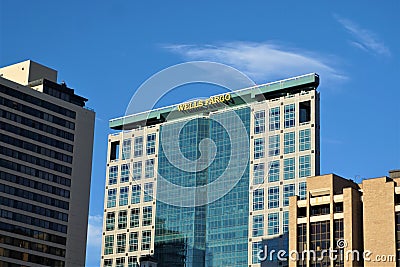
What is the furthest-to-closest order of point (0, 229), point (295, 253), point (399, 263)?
1. point (0, 229)
2. point (295, 253)
3. point (399, 263)

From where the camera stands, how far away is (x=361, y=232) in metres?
136

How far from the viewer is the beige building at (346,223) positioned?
131625 mm

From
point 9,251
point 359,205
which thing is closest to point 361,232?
point 359,205

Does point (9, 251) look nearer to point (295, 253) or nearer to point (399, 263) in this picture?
point (295, 253)

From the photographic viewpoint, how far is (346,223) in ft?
442

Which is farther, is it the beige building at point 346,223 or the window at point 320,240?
the window at point 320,240

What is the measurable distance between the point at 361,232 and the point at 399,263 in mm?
8560
